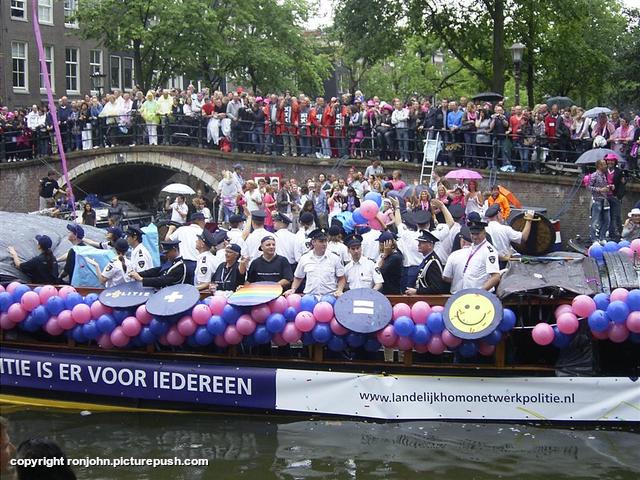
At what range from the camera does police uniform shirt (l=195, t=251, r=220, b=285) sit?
36.6 ft

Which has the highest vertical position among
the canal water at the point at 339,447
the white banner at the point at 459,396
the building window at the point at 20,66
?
the building window at the point at 20,66

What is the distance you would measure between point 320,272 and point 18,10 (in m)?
32.3

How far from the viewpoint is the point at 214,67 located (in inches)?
1428

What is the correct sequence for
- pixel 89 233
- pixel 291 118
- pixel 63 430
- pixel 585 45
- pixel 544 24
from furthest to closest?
pixel 585 45 → pixel 544 24 → pixel 291 118 → pixel 89 233 → pixel 63 430

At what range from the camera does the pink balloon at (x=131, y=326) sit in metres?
10.4

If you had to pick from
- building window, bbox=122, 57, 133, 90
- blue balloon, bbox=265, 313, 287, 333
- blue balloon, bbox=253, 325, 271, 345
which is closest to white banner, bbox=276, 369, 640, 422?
blue balloon, bbox=253, 325, 271, 345

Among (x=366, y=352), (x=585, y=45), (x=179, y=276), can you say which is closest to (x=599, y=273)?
(x=366, y=352)

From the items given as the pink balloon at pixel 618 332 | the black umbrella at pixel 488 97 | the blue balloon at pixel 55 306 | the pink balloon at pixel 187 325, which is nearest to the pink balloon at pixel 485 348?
the pink balloon at pixel 618 332

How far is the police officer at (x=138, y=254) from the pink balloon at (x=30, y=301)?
121 cm

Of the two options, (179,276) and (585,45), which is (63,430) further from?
(585,45)

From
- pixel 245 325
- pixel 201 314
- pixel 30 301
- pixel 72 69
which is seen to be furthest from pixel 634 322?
pixel 72 69

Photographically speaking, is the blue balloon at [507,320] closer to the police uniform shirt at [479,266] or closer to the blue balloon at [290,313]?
the police uniform shirt at [479,266]

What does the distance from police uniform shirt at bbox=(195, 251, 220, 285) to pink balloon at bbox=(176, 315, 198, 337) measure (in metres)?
1.01

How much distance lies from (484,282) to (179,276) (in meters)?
3.46
